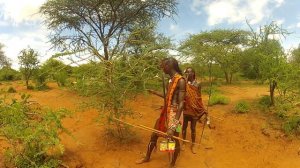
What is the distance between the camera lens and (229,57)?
16797 millimetres

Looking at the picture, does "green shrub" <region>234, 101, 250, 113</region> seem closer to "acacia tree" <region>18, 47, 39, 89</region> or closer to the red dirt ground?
the red dirt ground

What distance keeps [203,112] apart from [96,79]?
2.11m

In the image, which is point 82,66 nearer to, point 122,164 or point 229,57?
point 122,164

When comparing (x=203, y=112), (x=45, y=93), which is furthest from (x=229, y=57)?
(x=203, y=112)

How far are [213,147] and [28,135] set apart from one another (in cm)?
375

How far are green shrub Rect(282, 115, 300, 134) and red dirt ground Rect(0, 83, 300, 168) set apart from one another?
7.1 inches

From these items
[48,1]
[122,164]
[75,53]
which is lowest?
[122,164]

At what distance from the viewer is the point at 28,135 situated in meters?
6.08

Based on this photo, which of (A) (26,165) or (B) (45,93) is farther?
(B) (45,93)

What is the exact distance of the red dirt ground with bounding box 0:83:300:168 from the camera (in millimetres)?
6895

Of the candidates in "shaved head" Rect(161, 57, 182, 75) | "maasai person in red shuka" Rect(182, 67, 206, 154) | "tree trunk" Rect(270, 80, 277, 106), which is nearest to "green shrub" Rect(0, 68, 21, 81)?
"tree trunk" Rect(270, 80, 277, 106)

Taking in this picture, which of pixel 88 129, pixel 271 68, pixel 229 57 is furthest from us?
pixel 229 57

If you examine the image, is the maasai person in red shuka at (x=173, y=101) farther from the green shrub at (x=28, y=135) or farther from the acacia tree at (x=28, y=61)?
the acacia tree at (x=28, y=61)

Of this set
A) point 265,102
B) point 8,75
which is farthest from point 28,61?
point 265,102
